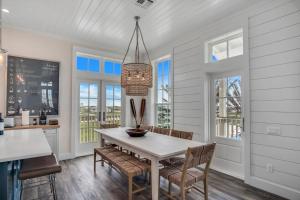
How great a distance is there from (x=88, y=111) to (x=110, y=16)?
2.49m

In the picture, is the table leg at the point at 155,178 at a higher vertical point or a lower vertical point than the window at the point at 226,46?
lower

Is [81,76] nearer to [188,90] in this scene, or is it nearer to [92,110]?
[92,110]

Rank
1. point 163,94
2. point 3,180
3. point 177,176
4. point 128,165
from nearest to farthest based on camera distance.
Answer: point 3,180 → point 177,176 → point 128,165 → point 163,94

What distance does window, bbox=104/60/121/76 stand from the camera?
493cm

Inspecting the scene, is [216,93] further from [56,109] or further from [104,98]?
[56,109]

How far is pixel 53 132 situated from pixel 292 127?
4.20 m

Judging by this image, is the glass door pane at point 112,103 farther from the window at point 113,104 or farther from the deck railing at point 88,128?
the deck railing at point 88,128

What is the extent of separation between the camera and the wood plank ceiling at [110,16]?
280 cm

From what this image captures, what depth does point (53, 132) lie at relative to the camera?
366cm

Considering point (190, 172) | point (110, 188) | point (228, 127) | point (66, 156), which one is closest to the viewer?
point (190, 172)

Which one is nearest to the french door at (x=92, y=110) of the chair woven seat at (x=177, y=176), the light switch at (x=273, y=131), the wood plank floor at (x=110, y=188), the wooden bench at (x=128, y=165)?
the wood plank floor at (x=110, y=188)

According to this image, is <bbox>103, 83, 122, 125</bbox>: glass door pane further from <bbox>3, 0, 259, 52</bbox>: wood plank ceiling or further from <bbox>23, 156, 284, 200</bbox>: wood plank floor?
<bbox>23, 156, 284, 200</bbox>: wood plank floor

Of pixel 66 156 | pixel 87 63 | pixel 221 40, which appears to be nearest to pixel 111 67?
pixel 87 63

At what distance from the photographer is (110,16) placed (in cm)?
319
